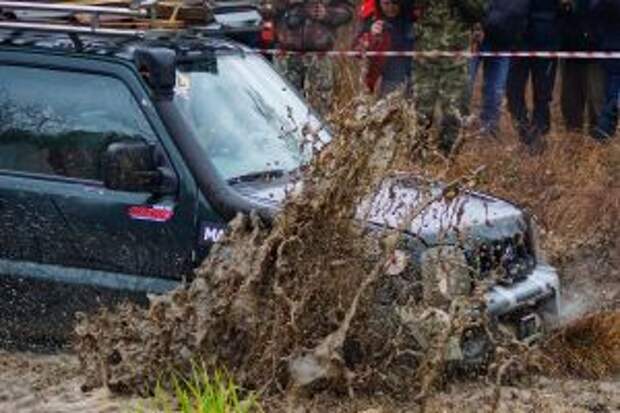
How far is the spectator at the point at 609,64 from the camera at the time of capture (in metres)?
10.7

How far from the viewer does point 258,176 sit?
720 cm

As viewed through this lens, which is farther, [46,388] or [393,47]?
[393,47]

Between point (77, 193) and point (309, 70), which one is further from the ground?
point (77, 193)

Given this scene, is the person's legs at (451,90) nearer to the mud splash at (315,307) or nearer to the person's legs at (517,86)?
the person's legs at (517,86)

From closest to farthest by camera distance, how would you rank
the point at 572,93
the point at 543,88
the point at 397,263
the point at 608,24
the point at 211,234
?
1. the point at 397,263
2. the point at 211,234
3. the point at 608,24
4. the point at 543,88
5. the point at 572,93

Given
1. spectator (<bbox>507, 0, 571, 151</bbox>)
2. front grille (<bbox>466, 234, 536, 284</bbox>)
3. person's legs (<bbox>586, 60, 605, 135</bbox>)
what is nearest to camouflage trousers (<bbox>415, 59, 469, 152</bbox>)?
spectator (<bbox>507, 0, 571, 151</bbox>)

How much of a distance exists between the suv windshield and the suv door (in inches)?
9.8

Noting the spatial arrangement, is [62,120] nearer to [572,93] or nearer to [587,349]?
[587,349]

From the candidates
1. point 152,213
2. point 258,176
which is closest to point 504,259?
point 258,176

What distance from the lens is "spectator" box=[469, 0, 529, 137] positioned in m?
10.9

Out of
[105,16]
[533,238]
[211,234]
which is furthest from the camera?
[105,16]

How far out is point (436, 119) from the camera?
426 inches

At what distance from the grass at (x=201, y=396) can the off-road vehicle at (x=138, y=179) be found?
2.73ft

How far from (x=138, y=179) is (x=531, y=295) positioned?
192cm
